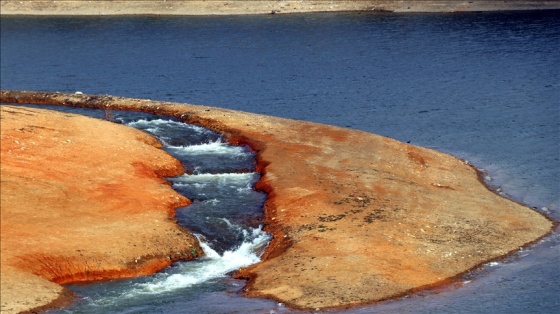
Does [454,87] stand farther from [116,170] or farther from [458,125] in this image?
[116,170]

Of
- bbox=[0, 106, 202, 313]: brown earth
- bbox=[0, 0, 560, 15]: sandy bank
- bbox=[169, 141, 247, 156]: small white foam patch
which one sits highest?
bbox=[0, 106, 202, 313]: brown earth

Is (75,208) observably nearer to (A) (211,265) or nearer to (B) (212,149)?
(A) (211,265)

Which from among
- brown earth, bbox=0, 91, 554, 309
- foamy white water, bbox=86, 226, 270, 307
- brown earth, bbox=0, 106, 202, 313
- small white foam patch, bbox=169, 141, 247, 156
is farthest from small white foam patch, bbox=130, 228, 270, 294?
small white foam patch, bbox=169, 141, 247, 156

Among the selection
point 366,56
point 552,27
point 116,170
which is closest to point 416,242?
point 116,170

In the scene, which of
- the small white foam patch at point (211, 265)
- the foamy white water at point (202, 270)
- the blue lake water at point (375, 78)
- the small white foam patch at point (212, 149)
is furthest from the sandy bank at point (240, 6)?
the small white foam patch at point (211, 265)

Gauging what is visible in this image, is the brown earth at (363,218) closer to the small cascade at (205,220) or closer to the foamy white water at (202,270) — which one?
the foamy white water at (202,270)

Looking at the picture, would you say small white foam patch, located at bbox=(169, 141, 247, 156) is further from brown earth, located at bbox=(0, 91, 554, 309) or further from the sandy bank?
the sandy bank
